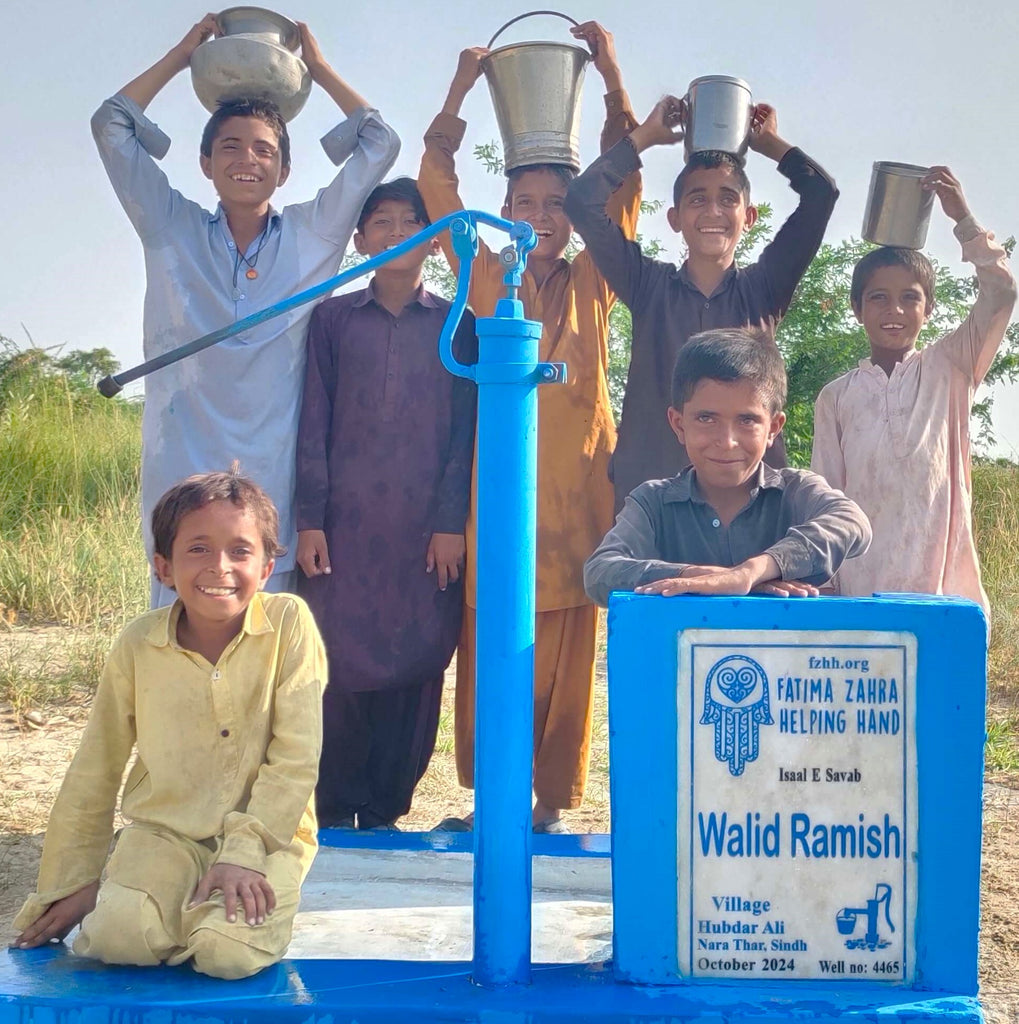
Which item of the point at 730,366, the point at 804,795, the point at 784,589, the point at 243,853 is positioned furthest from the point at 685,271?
the point at 243,853

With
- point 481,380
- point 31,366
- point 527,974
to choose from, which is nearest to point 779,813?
point 527,974

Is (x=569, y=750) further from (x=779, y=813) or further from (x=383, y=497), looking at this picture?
(x=779, y=813)

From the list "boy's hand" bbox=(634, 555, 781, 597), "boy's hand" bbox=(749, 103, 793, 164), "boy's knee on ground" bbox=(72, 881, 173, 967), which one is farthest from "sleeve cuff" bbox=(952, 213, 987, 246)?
"boy's knee on ground" bbox=(72, 881, 173, 967)

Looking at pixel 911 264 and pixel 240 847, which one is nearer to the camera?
pixel 240 847

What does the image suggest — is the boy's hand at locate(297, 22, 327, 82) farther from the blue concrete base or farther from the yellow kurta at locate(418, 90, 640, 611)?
the blue concrete base

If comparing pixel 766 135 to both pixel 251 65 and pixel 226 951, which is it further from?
pixel 226 951

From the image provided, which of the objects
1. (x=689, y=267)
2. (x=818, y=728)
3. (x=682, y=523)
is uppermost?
(x=689, y=267)

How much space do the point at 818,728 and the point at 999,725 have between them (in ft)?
12.3

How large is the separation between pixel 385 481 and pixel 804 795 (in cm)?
170

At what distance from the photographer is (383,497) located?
11.3 feet

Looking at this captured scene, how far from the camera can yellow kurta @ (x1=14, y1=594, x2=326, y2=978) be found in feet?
7.57

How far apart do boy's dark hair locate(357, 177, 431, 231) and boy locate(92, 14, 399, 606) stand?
0.17 ft

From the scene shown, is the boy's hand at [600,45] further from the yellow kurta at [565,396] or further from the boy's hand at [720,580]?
the boy's hand at [720,580]

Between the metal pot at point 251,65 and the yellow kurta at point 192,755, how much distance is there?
5.75ft
